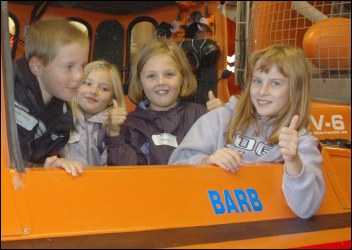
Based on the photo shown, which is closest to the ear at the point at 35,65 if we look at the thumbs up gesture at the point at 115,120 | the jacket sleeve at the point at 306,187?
the thumbs up gesture at the point at 115,120

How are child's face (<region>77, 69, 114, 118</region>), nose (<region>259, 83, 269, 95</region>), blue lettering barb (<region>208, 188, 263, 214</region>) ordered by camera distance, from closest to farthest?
blue lettering barb (<region>208, 188, 263, 214</region>) → nose (<region>259, 83, 269, 95</region>) → child's face (<region>77, 69, 114, 118</region>)

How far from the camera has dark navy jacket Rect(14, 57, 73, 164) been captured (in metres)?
1.19

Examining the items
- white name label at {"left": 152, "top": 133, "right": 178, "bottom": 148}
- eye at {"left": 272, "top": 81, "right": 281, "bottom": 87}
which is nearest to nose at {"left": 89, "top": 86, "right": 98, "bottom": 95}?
white name label at {"left": 152, "top": 133, "right": 178, "bottom": 148}

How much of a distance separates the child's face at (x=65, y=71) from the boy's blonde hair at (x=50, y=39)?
11 mm

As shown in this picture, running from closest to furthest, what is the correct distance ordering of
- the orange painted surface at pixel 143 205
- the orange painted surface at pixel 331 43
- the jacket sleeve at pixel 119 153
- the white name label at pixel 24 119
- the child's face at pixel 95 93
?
1. the orange painted surface at pixel 143 205
2. the white name label at pixel 24 119
3. the jacket sleeve at pixel 119 153
4. the child's face at pixel 95 93
5. the orange painted surface at pixel 331 43

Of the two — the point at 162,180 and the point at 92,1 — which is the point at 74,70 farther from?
the point at 92,1

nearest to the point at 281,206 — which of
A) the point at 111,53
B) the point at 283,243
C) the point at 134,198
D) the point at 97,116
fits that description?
the point at 283,243

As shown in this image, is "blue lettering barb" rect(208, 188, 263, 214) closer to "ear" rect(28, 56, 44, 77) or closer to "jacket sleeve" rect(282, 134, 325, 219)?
"jacket sleeve" rect(282, 134, 325, 219)

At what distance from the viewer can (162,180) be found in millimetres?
Answer: 974

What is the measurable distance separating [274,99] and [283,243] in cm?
47

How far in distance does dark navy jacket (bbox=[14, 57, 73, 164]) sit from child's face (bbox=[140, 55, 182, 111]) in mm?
306

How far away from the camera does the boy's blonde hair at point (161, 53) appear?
162 cm

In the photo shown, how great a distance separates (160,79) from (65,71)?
1.41ft

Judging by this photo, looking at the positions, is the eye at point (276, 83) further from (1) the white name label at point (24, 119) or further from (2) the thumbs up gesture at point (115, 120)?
(1) the white name label at point (24, 119)
